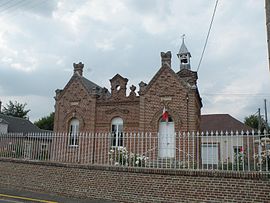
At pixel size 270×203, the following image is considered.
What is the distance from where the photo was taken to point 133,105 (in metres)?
19.8

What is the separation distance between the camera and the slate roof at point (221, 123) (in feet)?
103

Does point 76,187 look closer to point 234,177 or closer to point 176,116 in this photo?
point 234,177

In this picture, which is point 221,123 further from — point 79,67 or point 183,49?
point 79,67

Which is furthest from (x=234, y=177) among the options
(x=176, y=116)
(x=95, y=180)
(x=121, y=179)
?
(x=176, y=116)

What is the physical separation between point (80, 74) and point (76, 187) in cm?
1321

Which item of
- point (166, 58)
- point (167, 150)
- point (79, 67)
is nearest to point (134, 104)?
point (166, 58)

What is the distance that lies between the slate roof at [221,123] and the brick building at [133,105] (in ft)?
38.8

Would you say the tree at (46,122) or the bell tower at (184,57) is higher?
the bell tower at (184,57)

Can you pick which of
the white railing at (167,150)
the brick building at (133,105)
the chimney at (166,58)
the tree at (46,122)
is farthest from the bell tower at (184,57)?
the tree at (46,122)

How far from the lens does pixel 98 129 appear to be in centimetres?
2045

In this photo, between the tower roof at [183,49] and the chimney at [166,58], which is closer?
the chimney at [166,58]

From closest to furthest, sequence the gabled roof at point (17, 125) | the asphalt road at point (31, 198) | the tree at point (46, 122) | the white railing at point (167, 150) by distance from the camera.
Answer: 1. the white railing at point (167, 150)
2. the asphalt road at point (31, 198)
3. the gabled roof at point (17, 125)
4. the tree at point (46, 122)

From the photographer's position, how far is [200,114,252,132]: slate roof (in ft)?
103

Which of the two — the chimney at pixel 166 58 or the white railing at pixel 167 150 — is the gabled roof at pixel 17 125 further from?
the chimney at pixel 166 58
